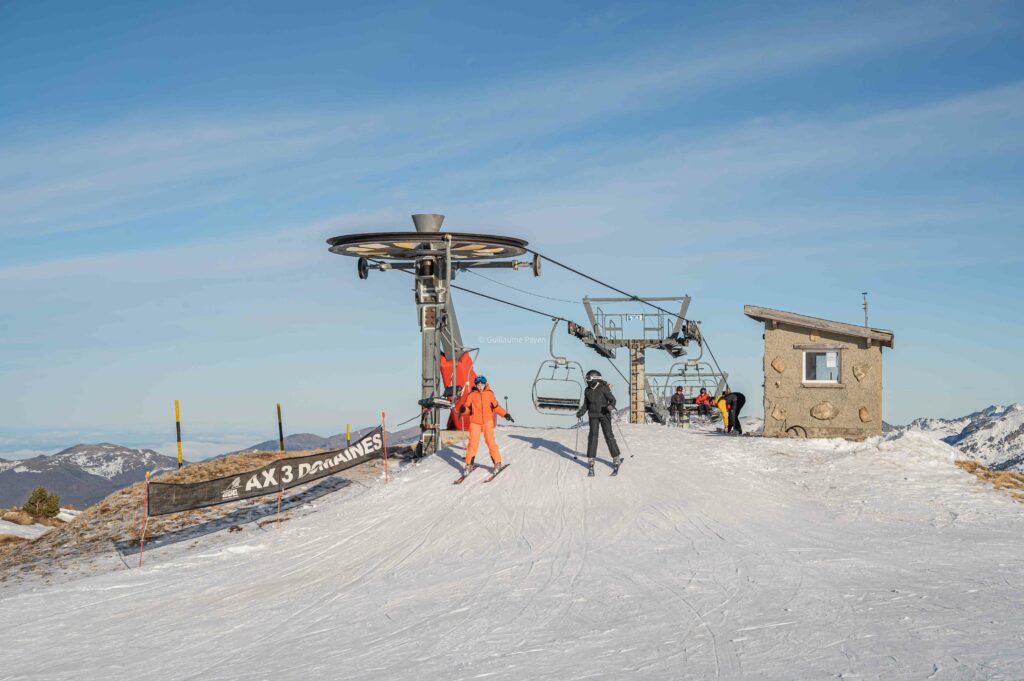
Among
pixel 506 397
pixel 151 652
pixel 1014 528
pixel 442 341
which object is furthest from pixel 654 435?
pixel 151 652

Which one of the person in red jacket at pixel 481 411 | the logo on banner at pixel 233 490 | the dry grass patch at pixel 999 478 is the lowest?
the dry grass patch at pixel 999 478

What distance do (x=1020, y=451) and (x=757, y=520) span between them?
19717 cm

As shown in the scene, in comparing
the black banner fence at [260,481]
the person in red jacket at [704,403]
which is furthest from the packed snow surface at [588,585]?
the person in red jacket at [704,403]

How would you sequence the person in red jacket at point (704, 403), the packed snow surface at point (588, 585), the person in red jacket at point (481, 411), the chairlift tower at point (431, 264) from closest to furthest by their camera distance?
the packed snow surface at point (588, 585)
the person in red jacket at point (481, 411)
the chairlift tower at point (431, 264)
the person in red jacket at point (704, 403)

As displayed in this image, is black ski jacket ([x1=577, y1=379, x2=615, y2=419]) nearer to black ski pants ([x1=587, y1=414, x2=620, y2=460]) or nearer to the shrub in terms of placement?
black ski pants ([x1=587, y1=414, x2=620, y2=460])

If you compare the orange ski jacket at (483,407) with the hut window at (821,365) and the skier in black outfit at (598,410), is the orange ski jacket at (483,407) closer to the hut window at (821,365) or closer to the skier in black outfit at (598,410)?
the skier in black outfit at (598,410)

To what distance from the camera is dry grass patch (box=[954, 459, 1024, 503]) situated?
2085 centimetres

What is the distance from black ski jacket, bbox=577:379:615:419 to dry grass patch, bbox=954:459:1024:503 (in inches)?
307

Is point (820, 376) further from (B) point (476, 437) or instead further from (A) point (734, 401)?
(B) point (476, 437)

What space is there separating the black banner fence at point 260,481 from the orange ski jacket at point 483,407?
325cm

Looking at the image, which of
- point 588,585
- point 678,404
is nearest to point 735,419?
point 678,404

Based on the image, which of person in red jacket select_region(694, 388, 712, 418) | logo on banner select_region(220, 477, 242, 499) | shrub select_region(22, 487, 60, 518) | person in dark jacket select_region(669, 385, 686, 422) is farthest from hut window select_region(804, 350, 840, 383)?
shrub select_region(22, 487, 60, 518)

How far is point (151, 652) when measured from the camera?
11500mm

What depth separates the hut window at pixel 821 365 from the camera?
26.4 m
